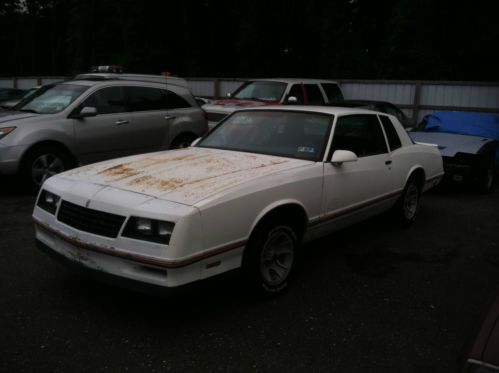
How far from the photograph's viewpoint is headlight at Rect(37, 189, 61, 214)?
387 centimetres

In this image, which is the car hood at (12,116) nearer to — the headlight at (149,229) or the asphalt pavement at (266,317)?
the asphalt pavement at (266,317)

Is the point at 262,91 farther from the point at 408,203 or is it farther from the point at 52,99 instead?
the point at 408,203

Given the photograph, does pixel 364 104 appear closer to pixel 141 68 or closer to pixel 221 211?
pixel 221 211

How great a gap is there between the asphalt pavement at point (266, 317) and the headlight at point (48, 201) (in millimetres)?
686

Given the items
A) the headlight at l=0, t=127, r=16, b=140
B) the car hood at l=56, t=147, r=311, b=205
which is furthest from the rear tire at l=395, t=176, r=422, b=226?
the headlight at l=0, t=127, r=16, b=140

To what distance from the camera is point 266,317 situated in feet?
12.3

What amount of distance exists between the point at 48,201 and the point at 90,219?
2.21ft

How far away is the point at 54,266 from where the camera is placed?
458 centimetres

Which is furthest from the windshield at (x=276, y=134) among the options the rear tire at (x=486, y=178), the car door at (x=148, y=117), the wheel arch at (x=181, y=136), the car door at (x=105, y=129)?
the rear tire at (x=486, y=178)

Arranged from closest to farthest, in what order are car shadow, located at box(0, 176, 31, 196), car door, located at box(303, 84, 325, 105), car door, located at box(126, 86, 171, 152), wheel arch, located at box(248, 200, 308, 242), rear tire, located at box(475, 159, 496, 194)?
1. wheel arch, located at box(248, 200, 308, 242)
2. car shadow, located at box(0, 176, 31, 196)
3. rear tire, located at box(475, 159, 496, 194)
4. car door, located at box(126, 86, 171, 152)
5. car door, located at box(303, 84, 325, 105)

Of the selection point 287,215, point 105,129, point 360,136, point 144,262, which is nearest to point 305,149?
point 287,215

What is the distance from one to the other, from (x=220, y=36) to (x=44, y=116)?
1984 centimetres

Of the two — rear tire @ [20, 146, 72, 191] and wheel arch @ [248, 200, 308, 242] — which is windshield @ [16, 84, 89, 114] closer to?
rear tire @ [20, 146, 72, 191]

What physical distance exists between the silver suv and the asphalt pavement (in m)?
2.13
